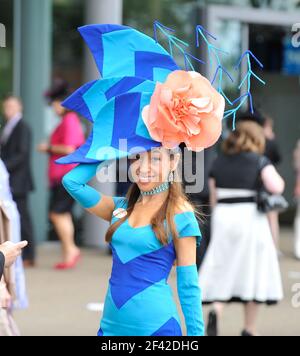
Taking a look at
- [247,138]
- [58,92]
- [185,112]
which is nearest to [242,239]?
[247,138]

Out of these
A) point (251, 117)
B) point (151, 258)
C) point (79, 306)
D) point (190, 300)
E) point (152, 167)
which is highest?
point (251, 117)

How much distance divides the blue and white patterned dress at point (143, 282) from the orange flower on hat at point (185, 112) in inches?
13.4

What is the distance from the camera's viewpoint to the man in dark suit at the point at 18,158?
9336mm

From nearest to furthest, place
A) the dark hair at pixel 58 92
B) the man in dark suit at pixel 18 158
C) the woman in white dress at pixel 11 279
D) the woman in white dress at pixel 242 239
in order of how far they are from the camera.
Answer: the woman in white dress at pixel 11 279 < the woman in white dress at pixel 242 239 < the man in dark suit at pixel 18 158 < the dark hair at pixel 58 92

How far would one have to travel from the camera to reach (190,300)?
3547 millimetres

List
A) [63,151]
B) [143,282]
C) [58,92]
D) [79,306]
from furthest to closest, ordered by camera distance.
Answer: [58,92]
[63,151]
[79,306]
[143,282]

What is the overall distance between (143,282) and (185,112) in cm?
72

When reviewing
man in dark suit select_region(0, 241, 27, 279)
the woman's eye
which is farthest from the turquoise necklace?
man in dark suit select_region(0, 241, 27, 279)

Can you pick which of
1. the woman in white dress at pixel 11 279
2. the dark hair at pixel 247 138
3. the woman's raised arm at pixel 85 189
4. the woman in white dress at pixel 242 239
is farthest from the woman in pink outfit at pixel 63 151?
the woman's raised arm at pixel 85 189

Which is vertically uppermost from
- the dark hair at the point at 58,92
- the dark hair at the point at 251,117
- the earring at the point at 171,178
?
the dark hair at the point at 58,92

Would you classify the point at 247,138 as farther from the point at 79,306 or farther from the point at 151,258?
the point at 151,258

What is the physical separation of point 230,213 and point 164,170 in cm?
305

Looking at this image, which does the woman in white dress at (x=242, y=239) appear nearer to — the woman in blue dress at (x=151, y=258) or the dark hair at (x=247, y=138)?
the dark hair at (x=247, y=138)

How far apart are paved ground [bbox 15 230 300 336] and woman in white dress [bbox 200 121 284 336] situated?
32cm
